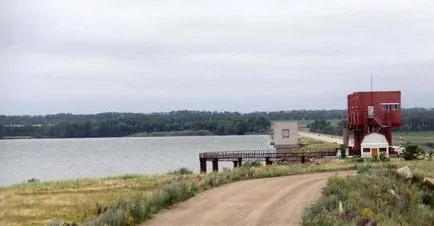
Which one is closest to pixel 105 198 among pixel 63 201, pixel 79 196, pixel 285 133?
pixel 63 201

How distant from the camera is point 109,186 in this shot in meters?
40.9

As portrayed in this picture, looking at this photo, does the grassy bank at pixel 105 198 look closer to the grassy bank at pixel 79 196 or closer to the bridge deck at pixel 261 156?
the grassy bank at pixel 79 196

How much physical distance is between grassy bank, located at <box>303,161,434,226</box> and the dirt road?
2.88ft

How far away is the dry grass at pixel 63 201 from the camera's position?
27.4 metres

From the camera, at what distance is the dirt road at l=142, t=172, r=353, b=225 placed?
66.9 feet

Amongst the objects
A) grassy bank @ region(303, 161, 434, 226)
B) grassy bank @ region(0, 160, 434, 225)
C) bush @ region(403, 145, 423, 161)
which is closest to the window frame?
bush @ region(403, 145, 423, 161)

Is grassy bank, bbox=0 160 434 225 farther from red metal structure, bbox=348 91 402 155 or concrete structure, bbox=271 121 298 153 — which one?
concrete structure, bbox=271 121 298 153

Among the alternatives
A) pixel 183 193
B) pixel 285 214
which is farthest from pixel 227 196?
pixel 285 214

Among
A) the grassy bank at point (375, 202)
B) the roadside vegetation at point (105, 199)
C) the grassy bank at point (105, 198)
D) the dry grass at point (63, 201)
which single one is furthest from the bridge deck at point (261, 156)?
the grassy bank at point (375, 202)

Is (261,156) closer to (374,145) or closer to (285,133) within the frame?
(374,145)

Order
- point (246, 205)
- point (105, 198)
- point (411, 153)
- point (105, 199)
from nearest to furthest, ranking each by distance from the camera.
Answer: point (246, 205) < point (105, 199) < point (105, 198) < point (411, 153)

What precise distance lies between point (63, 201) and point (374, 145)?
152 feet

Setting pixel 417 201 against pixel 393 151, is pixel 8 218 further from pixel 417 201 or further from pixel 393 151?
pixel 393 151

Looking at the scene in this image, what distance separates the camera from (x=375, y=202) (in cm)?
2359
